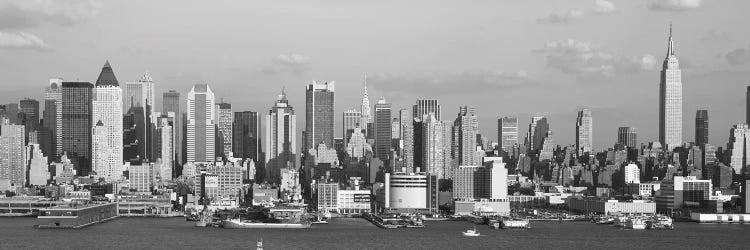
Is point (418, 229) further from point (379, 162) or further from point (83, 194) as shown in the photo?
point (379, 162)

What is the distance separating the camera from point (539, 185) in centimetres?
15925

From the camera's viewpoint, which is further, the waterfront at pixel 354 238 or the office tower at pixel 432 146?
the office tower at pixel 432 146

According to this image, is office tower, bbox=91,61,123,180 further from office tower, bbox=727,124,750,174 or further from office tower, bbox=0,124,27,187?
office tower, bbox=727,124,750,174

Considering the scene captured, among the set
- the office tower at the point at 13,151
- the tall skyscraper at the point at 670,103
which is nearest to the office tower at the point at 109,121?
the office tower at the point at 13,151

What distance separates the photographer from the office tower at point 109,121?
178625 mm

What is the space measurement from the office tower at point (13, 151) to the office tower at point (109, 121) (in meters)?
12.7

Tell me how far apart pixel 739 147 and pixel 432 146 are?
38.7 metres

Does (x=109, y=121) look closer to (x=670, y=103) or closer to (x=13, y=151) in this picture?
(x=13, y=151)

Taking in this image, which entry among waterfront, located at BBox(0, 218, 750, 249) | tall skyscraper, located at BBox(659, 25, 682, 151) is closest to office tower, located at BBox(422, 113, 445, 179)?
tall skyscraper, located at BBox(659, 25, 682, 151)

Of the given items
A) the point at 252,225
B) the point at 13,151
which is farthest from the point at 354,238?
the point at 13,151

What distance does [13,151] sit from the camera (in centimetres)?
16362

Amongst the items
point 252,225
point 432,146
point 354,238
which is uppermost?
point 432,146

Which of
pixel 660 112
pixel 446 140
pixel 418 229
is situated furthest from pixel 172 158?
pixel 418 229

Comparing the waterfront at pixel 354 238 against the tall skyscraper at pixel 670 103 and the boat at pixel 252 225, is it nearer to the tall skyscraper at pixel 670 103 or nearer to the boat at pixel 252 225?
the boat at pixel 252 225
